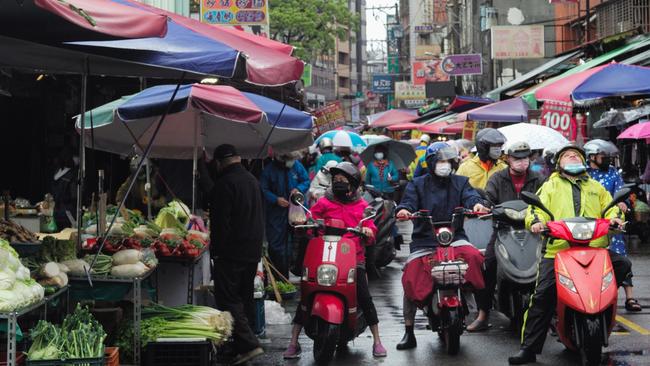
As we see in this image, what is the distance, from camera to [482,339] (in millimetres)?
10570

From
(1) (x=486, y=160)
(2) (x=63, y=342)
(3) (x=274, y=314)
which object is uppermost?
(1) (x=486, y=160)

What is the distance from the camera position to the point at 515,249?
399 inches

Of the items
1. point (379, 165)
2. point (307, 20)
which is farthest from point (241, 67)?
point (307, 20)

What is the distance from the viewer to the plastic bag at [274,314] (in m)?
11.9

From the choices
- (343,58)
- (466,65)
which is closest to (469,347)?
(466,65)

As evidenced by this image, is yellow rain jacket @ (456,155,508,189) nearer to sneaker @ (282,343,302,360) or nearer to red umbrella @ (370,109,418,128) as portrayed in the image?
sneaker @ (282,343,302,360)

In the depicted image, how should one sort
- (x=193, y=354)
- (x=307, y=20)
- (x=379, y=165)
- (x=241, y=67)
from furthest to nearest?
(x=307, y=20) → (x=379, y=165) → (x=193, y=354) → (x=241, y=67)

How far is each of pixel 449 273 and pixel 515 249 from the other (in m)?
1.05

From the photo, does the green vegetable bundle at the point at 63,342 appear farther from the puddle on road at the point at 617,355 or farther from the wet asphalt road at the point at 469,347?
the puddle on road at the point at 617,355

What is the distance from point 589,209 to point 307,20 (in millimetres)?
46555

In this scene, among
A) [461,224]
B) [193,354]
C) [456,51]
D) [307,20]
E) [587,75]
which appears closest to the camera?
[193,354]

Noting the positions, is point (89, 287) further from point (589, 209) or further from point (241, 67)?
point (589, 209)

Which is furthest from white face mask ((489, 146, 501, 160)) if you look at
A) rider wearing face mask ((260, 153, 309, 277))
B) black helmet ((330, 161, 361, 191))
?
black helmet ((330, 161, 361, 191))

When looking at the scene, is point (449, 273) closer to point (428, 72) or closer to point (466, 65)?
point (466, 65)
